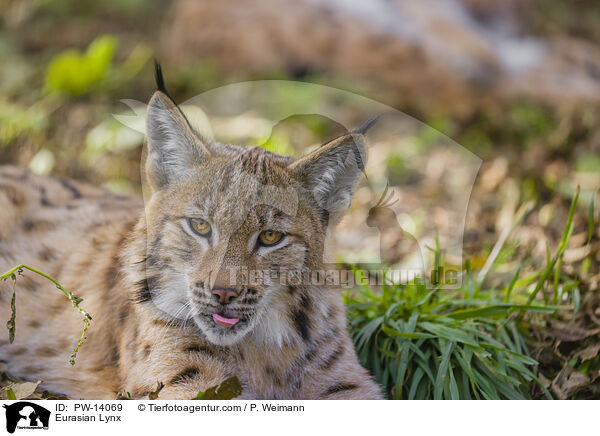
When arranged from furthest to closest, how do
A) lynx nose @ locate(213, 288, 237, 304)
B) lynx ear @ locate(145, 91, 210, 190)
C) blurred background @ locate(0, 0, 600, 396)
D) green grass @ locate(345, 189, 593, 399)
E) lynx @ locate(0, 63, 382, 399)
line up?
blurred background @ locate(0, 0, 600, 396) < green grass @ locate(345, 189, 593, 399) < lynx ear @ locate(145, 91, 210, 190) < lynx @ locate(0, 63, 382, 399) < lynx nose @ locate(213, 288, 237, 304)

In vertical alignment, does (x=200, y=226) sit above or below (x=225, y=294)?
above

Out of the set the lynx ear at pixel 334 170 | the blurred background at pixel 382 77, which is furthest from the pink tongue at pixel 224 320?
the blurred background at pixel 382 77

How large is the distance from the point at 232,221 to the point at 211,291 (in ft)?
1.22

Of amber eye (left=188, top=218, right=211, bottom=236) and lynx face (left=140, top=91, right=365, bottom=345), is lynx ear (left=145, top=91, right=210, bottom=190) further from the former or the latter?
amber eye (left=188, top=218, right=211, bottom=236)

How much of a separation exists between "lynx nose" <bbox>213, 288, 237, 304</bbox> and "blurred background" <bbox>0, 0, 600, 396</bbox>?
9.74 feet

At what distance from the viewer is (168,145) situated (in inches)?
140

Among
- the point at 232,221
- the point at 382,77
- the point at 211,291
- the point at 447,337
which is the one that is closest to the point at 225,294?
the point at 211,291

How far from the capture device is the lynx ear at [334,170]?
3.42 metres

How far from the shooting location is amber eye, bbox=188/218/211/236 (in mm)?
3355

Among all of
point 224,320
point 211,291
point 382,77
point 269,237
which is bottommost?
point 224,320

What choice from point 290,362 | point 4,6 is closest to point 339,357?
point 290,362

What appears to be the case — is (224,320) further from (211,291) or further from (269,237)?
(269,237)

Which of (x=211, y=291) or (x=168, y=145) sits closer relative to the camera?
(x=211, y=291)
